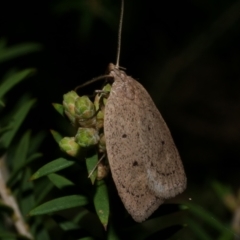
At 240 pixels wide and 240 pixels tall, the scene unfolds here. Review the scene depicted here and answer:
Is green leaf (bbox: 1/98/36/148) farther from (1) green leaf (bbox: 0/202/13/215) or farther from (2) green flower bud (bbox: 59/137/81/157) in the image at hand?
(2) green flower bud (bbox: 59/137/81/157)

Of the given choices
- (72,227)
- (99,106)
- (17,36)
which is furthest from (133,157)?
(17,36)

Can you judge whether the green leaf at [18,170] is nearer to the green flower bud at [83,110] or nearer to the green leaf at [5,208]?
the green leaf at [5,208]

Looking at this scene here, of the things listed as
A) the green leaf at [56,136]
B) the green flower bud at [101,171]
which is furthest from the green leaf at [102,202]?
the green leaf at [56,136]

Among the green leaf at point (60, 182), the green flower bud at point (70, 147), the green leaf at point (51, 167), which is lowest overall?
the green leaf at point (60, 182)

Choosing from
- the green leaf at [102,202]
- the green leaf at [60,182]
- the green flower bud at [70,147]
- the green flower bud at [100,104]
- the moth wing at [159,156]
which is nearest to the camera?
the green leaf at [102,202]

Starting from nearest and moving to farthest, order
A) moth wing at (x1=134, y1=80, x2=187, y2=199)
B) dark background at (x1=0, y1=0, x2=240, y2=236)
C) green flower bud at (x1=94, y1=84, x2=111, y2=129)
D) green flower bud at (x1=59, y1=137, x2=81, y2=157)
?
1. green flower bud at (x1=59, y1=137, x2=81, y2=157)
2. green flower bud at (x1=94, y1=84, x2=111, y2=129)
3. moth wing at (x1=134, y1=80, x2=187, y2=199)
4. dark background at (x1=0, y1=0, x2=240, y2=236)

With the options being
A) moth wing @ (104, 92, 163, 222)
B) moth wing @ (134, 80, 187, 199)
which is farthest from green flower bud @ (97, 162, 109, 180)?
moth wing @ (134, 80, 187, 199)
